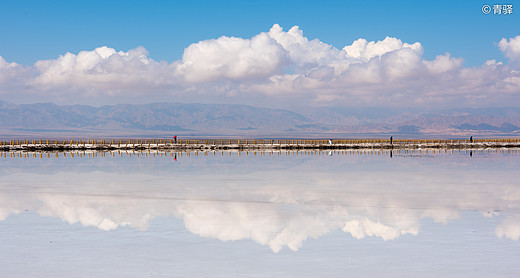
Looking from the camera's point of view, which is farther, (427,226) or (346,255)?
(427,226)

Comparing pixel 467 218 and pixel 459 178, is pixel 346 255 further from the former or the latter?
pixel 459 178

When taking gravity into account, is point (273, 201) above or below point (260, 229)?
above

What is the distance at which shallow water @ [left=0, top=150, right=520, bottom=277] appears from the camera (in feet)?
46.9

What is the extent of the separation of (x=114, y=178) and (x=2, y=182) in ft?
23.7

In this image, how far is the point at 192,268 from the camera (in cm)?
1416

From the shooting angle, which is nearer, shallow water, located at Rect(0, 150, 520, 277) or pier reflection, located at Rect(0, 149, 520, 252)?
shallow water, located at Rect(0, 150, 520, 277)

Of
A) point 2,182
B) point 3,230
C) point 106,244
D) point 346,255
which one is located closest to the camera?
point 346,255

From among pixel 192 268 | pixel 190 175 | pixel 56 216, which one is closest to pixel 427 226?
pixel 192 268

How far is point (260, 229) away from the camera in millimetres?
19547

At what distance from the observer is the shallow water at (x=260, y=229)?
1428 cm

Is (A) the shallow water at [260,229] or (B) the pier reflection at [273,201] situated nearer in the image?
(A) the shallow water at [260,229]

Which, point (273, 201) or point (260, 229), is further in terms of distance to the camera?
point (273, 201)

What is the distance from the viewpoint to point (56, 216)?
22.5m

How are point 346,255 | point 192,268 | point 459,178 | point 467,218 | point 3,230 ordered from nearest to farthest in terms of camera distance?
point 192,268
point 346,255
point 3,230
point 467,218
point 459,178
